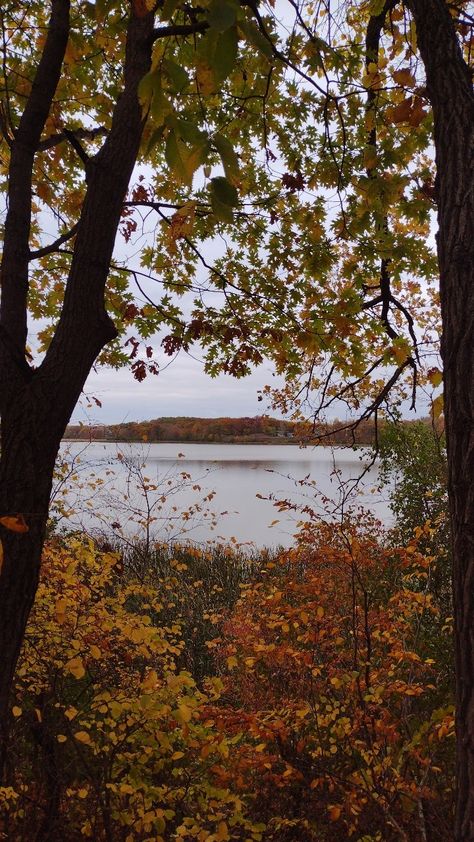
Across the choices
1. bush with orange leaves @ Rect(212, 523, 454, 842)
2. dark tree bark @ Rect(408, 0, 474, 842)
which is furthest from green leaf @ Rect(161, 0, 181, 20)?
bush with orange leaves @ Rect(212, 523, 454, 842)

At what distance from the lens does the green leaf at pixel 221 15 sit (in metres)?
0.93

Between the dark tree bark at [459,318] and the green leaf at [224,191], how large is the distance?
2.30ft

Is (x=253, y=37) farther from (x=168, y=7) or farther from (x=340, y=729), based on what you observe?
(x=340, y=729)

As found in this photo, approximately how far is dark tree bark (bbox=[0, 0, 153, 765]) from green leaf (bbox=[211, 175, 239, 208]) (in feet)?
3.97

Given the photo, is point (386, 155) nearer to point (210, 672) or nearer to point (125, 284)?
point (125, 284)

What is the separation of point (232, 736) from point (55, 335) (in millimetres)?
4003

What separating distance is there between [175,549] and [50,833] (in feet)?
27.2

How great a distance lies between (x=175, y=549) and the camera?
445 inches

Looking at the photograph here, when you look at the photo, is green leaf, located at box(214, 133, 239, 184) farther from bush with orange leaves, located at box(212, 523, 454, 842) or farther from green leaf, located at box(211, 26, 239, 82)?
bush with orange leaves, located at box(212, 523, 454, 842)

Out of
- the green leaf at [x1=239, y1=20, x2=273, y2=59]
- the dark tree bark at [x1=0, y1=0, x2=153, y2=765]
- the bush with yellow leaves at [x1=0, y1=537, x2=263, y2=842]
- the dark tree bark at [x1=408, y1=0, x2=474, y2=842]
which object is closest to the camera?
the green leaf at [x1=239, y1=20, x2=273, y2=59]

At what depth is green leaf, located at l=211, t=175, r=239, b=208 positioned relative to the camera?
1190 millimetres

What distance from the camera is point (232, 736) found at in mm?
4656

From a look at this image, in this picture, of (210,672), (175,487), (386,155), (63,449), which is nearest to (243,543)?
(175,487)

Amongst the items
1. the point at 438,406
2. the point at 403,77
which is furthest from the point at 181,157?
the point at 403,77
